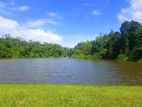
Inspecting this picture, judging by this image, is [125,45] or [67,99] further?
[125,45]

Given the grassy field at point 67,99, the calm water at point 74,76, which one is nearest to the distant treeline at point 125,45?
the calm water at point 74,76

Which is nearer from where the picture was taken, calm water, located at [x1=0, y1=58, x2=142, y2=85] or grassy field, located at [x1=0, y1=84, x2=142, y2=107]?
grassy field, located at [x1=0, y1=84, x2=142, y2=107]

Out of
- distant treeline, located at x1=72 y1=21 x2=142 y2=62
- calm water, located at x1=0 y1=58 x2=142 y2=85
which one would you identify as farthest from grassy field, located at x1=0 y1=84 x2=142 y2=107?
distant treeline, located at x1=72 y1=21 x2=142 y2=62

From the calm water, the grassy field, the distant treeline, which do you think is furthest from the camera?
the distant treeline

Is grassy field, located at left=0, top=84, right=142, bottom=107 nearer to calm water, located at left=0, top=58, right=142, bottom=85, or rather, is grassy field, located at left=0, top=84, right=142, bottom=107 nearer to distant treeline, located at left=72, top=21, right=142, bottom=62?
calm water, located at left=0, top=58, right=142, bottom=85

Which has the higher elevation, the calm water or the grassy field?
the grassy field

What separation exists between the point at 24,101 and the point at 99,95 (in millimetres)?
4956

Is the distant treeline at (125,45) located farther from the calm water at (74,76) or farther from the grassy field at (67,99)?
the grassy field at (67,99)

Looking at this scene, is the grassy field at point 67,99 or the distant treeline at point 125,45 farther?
the distant treeline at point 125,45

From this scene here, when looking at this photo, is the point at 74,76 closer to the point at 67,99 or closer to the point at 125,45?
the point at 67,99

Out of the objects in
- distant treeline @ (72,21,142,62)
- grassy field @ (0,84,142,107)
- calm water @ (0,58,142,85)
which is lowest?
calm water @ (0,58,142,85)

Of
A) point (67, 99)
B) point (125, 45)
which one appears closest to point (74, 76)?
point (67, 99)

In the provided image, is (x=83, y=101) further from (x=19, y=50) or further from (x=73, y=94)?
(x=19, y=50)

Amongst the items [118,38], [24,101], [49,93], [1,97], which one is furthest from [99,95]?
[118,38]
